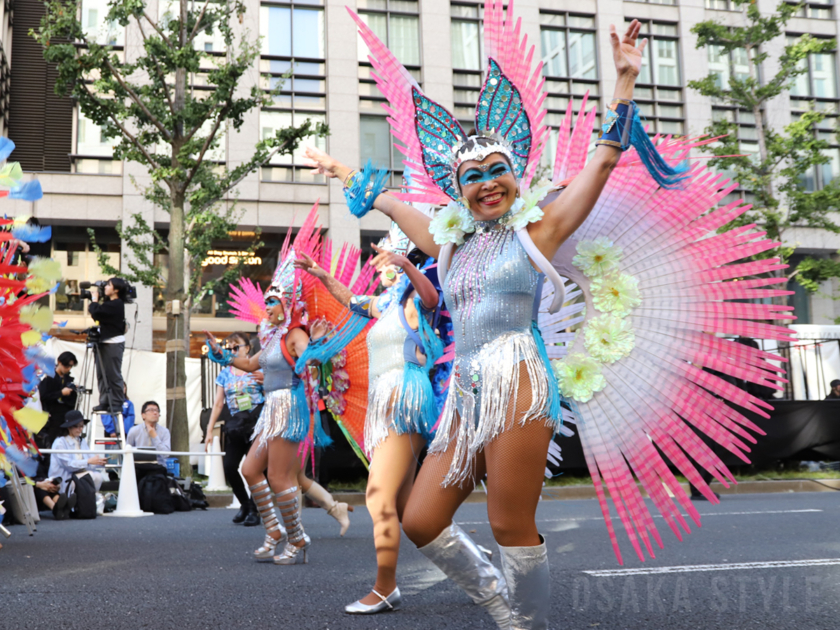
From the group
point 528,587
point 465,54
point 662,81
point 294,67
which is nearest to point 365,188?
point 528,587

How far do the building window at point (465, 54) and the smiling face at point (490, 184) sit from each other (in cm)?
1808

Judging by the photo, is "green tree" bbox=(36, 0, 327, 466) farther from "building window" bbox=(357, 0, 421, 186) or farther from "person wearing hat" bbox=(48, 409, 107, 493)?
"building window" bbox=(357, 0, 421, 186)

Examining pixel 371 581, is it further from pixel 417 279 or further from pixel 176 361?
pixel 176 361

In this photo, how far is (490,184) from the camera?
2842mm

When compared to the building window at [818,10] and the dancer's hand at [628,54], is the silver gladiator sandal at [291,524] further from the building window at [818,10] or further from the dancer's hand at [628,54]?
the building window at [818,10]

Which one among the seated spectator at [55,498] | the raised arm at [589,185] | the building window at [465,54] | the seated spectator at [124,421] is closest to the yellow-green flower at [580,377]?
the raised arm at [589,185]

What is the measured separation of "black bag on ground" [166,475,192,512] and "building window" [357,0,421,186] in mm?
11814

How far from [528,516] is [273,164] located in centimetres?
1773

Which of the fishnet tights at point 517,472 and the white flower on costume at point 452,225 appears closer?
the fishnet tights at point 517,472

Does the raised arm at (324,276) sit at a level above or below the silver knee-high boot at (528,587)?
above

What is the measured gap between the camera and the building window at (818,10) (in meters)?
22.8

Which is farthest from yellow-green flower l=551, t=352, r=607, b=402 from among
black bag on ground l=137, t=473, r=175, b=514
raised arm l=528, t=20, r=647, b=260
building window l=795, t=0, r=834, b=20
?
building window l=795, t=0, r=834, b=20

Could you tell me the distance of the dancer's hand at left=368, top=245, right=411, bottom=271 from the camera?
338 centimetres

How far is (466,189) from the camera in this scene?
2.89m
